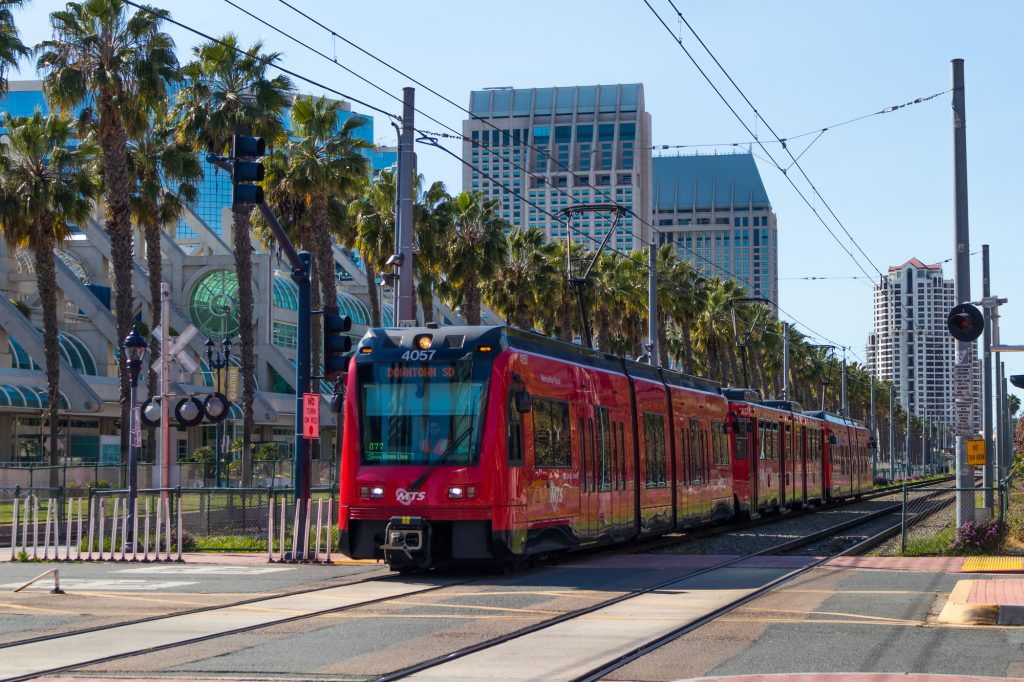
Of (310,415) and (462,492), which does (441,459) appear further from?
(310,415)

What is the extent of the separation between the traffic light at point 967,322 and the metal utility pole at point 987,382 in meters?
1.68

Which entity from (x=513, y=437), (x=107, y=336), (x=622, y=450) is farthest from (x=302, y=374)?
(x=107, y=336)

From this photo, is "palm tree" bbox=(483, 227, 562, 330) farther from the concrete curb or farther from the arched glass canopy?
the concrete curb

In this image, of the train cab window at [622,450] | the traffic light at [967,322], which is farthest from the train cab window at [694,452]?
the traffic light at [967,322]

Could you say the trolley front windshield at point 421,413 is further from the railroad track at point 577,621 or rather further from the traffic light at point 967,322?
the traffic light at point 967,322

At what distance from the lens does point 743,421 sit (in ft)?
102

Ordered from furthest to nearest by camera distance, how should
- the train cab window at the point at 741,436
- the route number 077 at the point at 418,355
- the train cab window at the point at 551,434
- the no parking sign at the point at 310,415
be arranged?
the train cab window at the point at 741,436, the no parking sign at the point at 310,415, the train cab window at the point at 551,434, the route number 077 at the point at 418,355

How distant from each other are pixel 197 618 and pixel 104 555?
896 centimetres

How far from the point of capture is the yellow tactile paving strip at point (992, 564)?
17750 millimetres

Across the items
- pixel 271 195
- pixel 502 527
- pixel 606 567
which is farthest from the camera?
pixel 271 195

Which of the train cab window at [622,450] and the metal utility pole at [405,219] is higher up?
the metal utility pole at [405,219]

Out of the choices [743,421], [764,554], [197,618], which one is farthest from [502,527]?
[743,421]

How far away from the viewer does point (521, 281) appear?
181 ft

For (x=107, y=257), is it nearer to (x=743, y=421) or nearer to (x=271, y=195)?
(x=271, y=195)
